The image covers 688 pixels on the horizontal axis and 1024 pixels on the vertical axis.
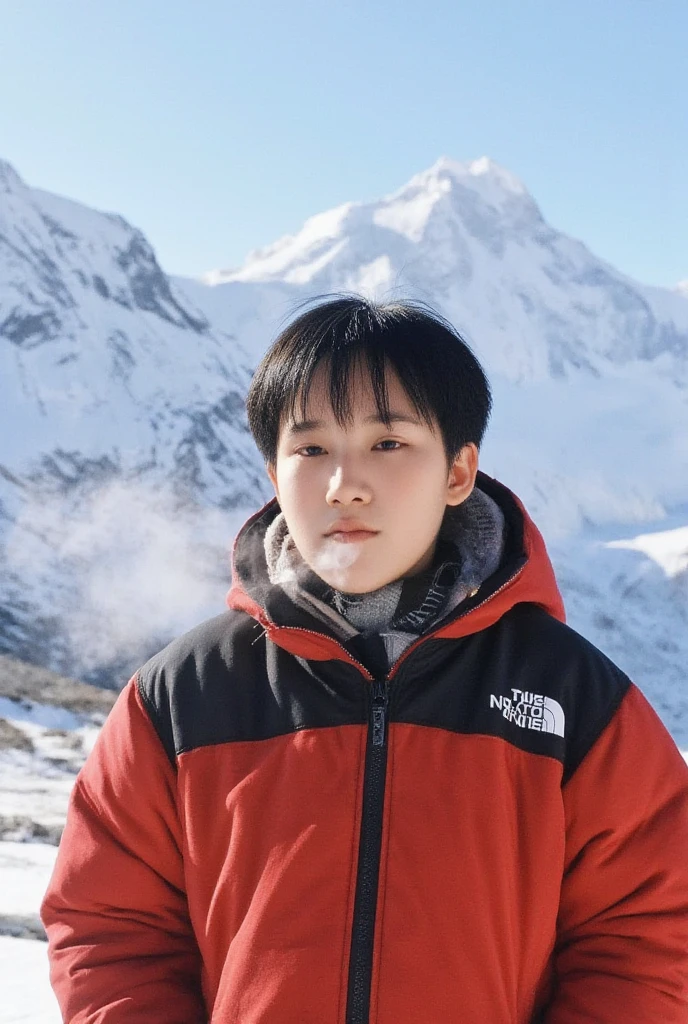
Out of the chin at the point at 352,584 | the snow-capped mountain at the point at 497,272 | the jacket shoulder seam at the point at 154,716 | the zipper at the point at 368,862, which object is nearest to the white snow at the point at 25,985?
the jacket shoulder seam at the point at 154,716

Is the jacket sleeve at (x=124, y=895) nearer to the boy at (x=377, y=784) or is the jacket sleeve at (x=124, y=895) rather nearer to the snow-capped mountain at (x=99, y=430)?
the boy at (x=377, y=784)

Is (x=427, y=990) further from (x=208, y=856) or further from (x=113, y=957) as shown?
(x=113, y=957)

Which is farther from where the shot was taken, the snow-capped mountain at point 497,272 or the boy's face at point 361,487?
the snow-capped mountain at point 497,272

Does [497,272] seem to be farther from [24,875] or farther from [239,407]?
[24,875]

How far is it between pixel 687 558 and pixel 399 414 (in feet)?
184

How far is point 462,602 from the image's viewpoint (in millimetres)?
1651

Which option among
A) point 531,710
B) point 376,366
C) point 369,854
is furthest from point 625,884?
point 376,366

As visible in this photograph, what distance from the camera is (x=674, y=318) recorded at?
102 metres

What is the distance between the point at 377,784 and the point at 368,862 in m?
0.13

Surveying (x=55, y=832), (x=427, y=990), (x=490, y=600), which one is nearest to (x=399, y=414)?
(x=490, y=600)

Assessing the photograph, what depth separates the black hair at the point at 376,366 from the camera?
1720 millimetres

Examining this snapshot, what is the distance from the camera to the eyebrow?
1.67 metres

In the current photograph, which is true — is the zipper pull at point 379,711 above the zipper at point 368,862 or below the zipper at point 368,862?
above

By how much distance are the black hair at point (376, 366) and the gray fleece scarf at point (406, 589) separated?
190 mm
